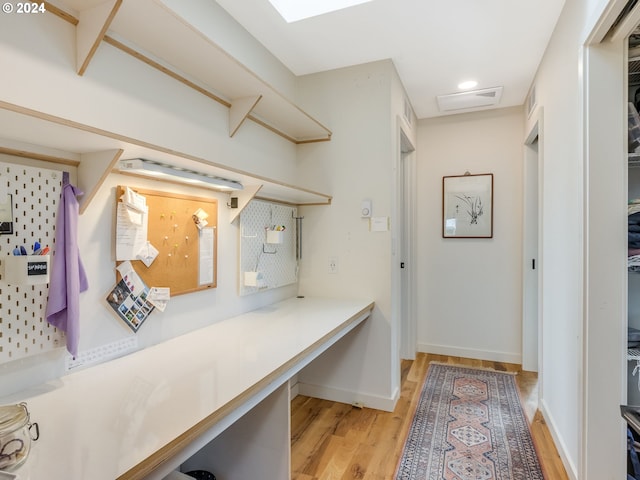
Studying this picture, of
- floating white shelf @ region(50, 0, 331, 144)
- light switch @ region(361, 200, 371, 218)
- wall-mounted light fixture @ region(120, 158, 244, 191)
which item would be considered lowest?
light switch @ region(361, 200, 371, 218)

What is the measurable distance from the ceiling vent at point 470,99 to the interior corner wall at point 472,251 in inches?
8.5

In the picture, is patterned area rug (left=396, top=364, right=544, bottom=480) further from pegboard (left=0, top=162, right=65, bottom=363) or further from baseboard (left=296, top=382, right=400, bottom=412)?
pegboard (left=0, top=162, right=65, bottom=363)

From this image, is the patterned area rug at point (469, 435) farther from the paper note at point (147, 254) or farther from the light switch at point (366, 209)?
the paper note at point (147, 254)

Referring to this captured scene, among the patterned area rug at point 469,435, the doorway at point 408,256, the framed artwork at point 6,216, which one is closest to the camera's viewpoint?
the framed artwork at point 6,216

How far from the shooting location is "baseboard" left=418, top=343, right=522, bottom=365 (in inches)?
139

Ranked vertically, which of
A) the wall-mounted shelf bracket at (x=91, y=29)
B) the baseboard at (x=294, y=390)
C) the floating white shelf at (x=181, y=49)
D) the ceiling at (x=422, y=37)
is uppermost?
the ceiling at (x=422, y=37)

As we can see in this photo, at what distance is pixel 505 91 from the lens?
3.13 m

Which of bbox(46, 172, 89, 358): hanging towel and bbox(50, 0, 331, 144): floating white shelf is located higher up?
bbox(50, 0, 331, 144): floating white shelf

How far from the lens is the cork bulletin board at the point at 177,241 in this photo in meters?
1.57

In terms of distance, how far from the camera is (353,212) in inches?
105

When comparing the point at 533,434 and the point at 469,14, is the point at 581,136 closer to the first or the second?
the point at 469,14

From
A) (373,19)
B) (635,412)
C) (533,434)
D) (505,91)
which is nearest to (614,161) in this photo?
(635,412)

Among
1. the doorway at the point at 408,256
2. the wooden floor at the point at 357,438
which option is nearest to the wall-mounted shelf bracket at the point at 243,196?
the wooden floor at the point at 357,438

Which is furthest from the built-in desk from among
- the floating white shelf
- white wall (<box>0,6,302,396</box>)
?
the floating white shelf
